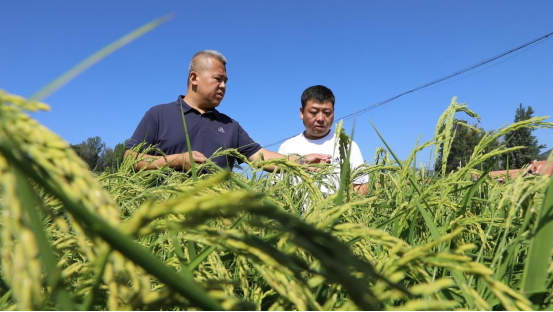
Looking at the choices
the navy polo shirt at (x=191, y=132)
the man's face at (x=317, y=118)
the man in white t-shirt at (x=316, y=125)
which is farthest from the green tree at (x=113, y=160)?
the man's face at (x=317, y=118)

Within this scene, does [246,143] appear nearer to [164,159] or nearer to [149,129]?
[149,129]

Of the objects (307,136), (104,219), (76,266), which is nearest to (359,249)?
(76,266)

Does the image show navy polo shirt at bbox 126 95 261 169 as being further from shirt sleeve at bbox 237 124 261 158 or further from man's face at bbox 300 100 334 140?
man's face at bbox 300 100 334 140

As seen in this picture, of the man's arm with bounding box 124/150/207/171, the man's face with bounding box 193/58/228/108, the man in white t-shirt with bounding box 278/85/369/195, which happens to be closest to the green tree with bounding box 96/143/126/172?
the man's arm with bounding box 124/150/207/171

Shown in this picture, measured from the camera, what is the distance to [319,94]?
5137 millimetres

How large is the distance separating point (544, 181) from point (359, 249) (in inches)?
13.5

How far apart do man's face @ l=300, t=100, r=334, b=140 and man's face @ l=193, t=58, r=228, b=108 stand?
3.56 ft

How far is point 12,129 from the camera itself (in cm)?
28

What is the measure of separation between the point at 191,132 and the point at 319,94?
5.48 feet

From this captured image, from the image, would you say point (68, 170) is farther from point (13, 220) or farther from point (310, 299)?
point (310, 299)

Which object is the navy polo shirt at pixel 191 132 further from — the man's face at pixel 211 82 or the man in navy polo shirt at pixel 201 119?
the man's face at pixel 211 82

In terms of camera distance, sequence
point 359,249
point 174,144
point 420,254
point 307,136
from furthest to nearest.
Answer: point 307,136
point 174,144
point 359,249
point 420,254

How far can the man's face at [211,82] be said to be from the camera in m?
4.64

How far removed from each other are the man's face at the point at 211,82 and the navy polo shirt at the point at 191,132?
0.57 feet
